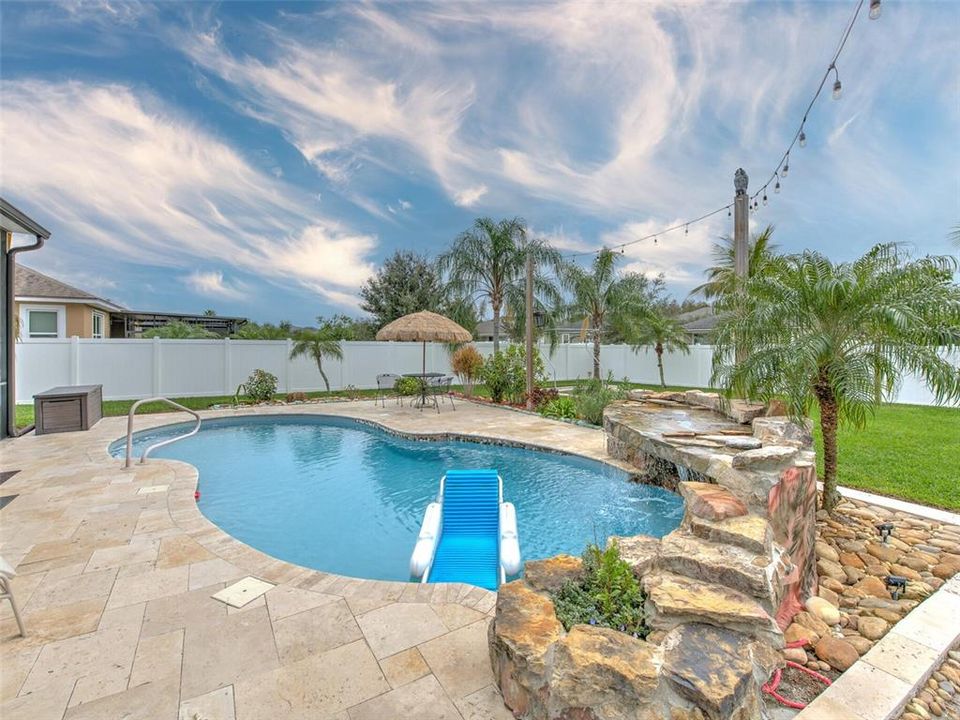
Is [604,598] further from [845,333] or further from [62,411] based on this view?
[62,411]

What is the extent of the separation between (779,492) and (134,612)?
4314 millimetres

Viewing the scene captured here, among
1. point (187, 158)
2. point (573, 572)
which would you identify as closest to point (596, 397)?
point (573, 572)

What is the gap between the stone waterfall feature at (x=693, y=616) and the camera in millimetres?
1611

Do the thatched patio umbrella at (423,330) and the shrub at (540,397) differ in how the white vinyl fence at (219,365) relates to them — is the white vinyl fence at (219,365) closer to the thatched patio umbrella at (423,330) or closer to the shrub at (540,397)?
the thatched patio umbrella at (423,330)

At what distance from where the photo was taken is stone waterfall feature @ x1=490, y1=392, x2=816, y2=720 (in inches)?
63.4

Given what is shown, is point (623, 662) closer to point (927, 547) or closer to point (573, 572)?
point (573, 572)

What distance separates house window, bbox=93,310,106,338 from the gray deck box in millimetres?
11722

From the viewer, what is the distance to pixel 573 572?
8.01 feet

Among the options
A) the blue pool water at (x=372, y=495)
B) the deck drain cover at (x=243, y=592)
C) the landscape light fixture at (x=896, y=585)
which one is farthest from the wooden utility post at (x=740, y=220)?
the deck drain cover at (x=243, y=592)

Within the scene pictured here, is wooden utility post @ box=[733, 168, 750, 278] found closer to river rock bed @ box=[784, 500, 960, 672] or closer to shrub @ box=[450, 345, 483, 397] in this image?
river rock bed @ box=[784, 500, 960, 672]

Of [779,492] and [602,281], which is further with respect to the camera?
[602,281]

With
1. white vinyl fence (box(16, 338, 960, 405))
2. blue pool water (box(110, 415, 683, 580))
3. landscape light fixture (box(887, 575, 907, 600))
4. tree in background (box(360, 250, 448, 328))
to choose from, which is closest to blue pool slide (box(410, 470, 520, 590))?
blue pool water (box(110, 415, 683, 580))

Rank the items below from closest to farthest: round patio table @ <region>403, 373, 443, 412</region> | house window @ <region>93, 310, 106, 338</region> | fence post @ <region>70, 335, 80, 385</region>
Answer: round patio table @ <region>403, 373, 443, 412</region>
fence post @ <region>70, 335, 80, 385</region>
house window @ <region>93, 310, 106, 338</region>

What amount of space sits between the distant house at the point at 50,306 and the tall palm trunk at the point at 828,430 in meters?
20.9
